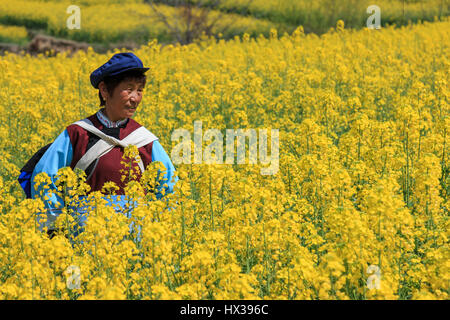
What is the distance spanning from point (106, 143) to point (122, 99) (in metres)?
0.35

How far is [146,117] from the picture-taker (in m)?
7.51

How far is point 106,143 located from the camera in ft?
13.4

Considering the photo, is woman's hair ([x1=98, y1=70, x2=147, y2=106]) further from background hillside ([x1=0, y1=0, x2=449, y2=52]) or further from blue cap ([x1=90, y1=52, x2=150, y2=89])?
background hillside ([x1=0, y1=0, x2=449, y2=52])

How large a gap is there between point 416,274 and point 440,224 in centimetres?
82

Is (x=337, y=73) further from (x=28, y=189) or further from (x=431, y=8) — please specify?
(x=431, y=8)

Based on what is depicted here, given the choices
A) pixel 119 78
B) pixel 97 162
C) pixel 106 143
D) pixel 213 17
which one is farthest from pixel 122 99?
pixel 213 17

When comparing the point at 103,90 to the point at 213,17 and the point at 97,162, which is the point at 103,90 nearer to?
the point at 97,162

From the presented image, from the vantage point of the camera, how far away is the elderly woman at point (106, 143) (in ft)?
13.3

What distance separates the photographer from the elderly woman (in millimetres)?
4047

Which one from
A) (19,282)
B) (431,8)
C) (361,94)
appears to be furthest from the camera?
(431,8)

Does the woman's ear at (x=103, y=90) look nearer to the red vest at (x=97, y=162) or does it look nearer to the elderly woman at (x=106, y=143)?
the elderly woman at (x=106, y=143)

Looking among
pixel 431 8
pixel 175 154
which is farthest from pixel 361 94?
pixel 431 8
